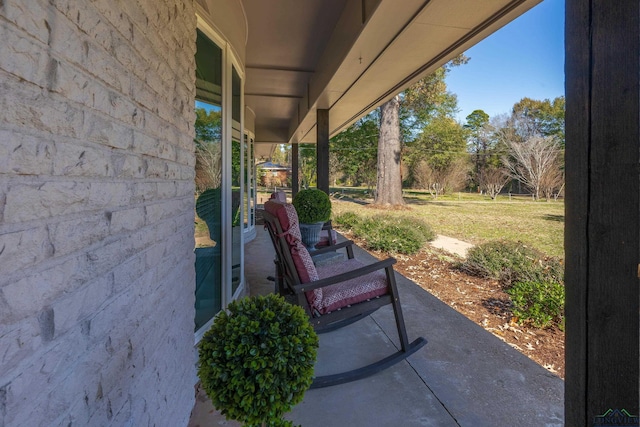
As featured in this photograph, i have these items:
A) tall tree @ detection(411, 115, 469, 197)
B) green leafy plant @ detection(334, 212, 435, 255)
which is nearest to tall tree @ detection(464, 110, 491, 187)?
tall tree @ detection(411, 115, 469, 197)

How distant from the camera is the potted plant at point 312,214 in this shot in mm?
4316

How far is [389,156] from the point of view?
46.4 feet

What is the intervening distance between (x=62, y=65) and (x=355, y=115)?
5575 millimetres

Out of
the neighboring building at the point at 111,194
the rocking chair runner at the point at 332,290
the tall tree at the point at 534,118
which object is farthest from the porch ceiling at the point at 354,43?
the tall tree at the point at 534,118

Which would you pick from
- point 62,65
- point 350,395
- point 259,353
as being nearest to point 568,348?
point 259,353

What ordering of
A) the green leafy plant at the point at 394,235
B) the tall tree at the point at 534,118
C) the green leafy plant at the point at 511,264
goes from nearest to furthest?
the green leafy plant at the point at 511,264 < the green leafy plant at the point at 394,235 < the tall tree at the point at 534,118

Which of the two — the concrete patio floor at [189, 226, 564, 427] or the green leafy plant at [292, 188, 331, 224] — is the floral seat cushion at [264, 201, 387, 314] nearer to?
the concrete patio floor at [189, 226, 564, 427]

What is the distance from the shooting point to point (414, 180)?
86.3 ft

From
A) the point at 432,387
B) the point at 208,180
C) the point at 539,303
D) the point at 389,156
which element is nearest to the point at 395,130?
the point at 389,156

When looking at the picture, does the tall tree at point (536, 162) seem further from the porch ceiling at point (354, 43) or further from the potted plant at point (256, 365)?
the potted plant at point (256, 365)

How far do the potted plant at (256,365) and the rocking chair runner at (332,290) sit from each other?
0.89 metres

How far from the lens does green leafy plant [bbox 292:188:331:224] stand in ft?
14.5

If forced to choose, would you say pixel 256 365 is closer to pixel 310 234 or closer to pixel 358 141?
pixel 310 234

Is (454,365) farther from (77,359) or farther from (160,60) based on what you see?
(160,60)
